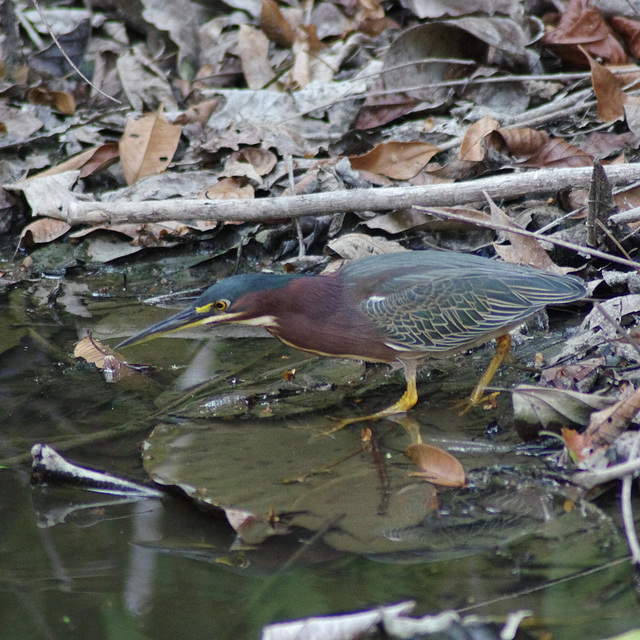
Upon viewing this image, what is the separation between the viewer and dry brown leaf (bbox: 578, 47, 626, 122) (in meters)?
5.58

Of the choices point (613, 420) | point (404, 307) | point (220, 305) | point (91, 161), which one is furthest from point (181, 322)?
point (91, 161)

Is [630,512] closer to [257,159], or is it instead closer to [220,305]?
[220,305]

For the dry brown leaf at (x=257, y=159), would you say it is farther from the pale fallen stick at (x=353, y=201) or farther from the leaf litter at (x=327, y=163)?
the pale fallen stick at (x=353, y=201)

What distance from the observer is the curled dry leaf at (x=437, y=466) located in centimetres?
319

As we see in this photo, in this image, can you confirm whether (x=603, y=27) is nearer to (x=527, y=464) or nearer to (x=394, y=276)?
(x=394, y=276)

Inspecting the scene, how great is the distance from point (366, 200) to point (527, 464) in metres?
2.20

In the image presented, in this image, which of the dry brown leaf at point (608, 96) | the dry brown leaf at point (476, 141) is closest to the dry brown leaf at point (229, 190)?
the dry brown leaf at point (476, 141)

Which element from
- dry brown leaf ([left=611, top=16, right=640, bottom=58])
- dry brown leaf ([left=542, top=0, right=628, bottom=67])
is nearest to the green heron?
dry brown leaf ([left=542, top=0, right=628, bottom=67])

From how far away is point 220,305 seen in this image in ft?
12.4

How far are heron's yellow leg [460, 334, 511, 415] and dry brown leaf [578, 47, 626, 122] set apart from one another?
249cm

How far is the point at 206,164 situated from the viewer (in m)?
6.59

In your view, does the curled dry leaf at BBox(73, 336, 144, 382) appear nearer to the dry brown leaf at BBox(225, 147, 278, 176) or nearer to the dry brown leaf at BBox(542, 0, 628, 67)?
the dry brown leaf at BBox(225, 147, 278, 176)

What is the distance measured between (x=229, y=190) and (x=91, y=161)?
141cm

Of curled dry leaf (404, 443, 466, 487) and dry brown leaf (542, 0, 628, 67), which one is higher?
dry brown leaf (542, 0, 628, 67)
